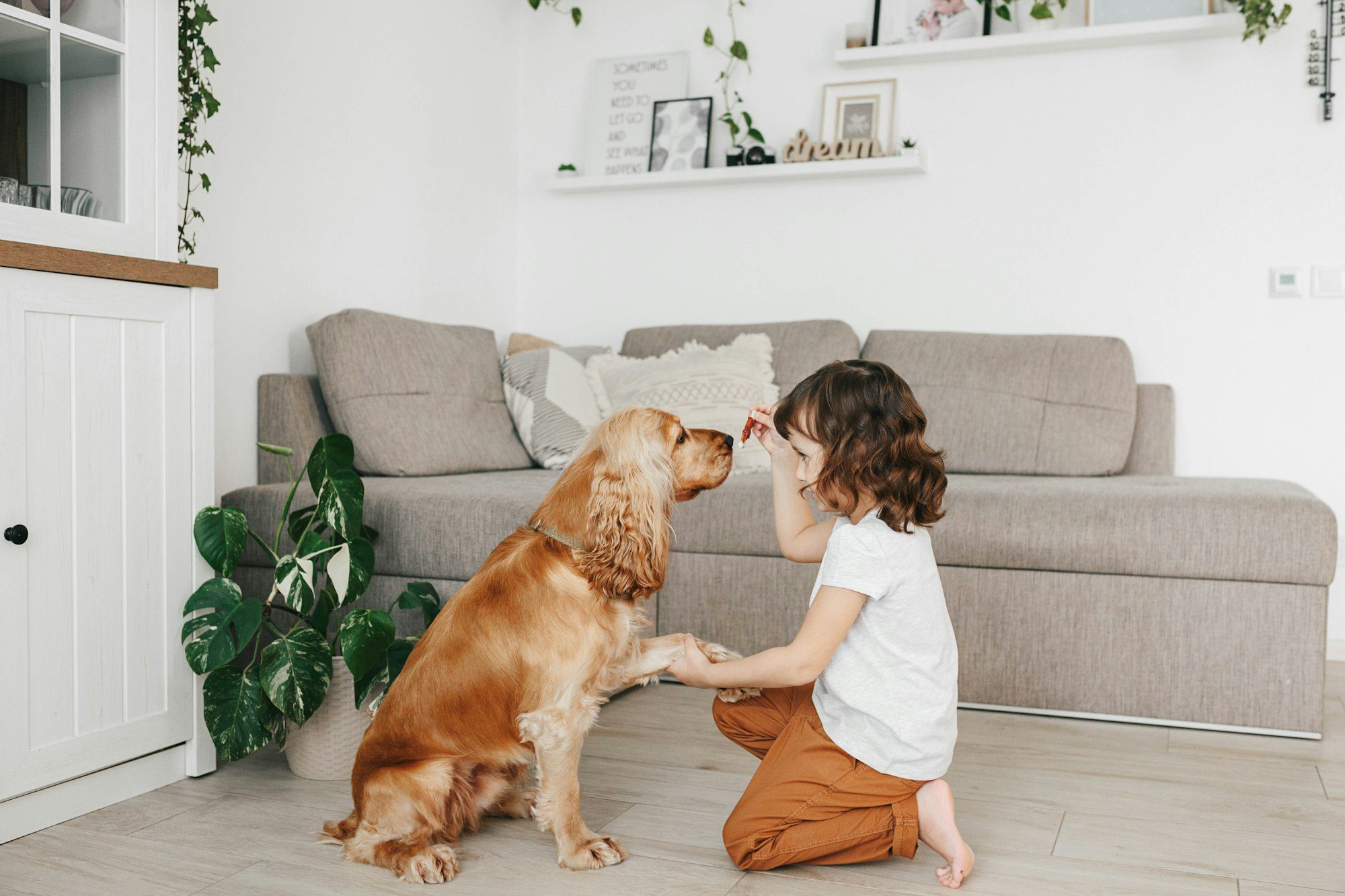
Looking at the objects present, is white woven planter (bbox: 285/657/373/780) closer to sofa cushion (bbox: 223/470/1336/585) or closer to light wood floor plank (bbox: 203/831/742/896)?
light wood floor plank (bbox: 203/831/742/896)

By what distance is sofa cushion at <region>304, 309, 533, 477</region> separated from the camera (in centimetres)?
287

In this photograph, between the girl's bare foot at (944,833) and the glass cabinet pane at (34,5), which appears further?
the glass cabinet pane at (34,5)

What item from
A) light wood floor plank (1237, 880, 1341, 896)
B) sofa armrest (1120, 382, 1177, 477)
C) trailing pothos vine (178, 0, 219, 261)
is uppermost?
trailing pothos vine (178, 0, 219, 261)

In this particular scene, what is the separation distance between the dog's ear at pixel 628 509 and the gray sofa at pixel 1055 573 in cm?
86

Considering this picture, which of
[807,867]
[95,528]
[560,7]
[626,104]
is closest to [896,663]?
[807,867]

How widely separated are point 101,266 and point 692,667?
48.1 inches

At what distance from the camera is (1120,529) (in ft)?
7.84

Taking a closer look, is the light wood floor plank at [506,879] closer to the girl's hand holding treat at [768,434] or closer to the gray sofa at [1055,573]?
the girl's hand holding treat at [768,434]

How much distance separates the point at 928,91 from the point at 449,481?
2.01m

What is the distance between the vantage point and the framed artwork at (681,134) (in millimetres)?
3801

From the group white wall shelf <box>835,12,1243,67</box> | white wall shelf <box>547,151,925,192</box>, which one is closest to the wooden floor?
white wall shelf <box>547,151,925,192</box>

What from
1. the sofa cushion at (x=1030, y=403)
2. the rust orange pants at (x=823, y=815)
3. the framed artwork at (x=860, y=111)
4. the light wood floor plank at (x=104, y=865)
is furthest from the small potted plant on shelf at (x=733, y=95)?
the light wood floor plank at (x=104, y=865)

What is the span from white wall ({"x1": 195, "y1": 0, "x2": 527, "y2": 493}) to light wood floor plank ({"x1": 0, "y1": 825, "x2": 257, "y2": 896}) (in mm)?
1112

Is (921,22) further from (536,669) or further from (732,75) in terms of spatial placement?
(536,669)
